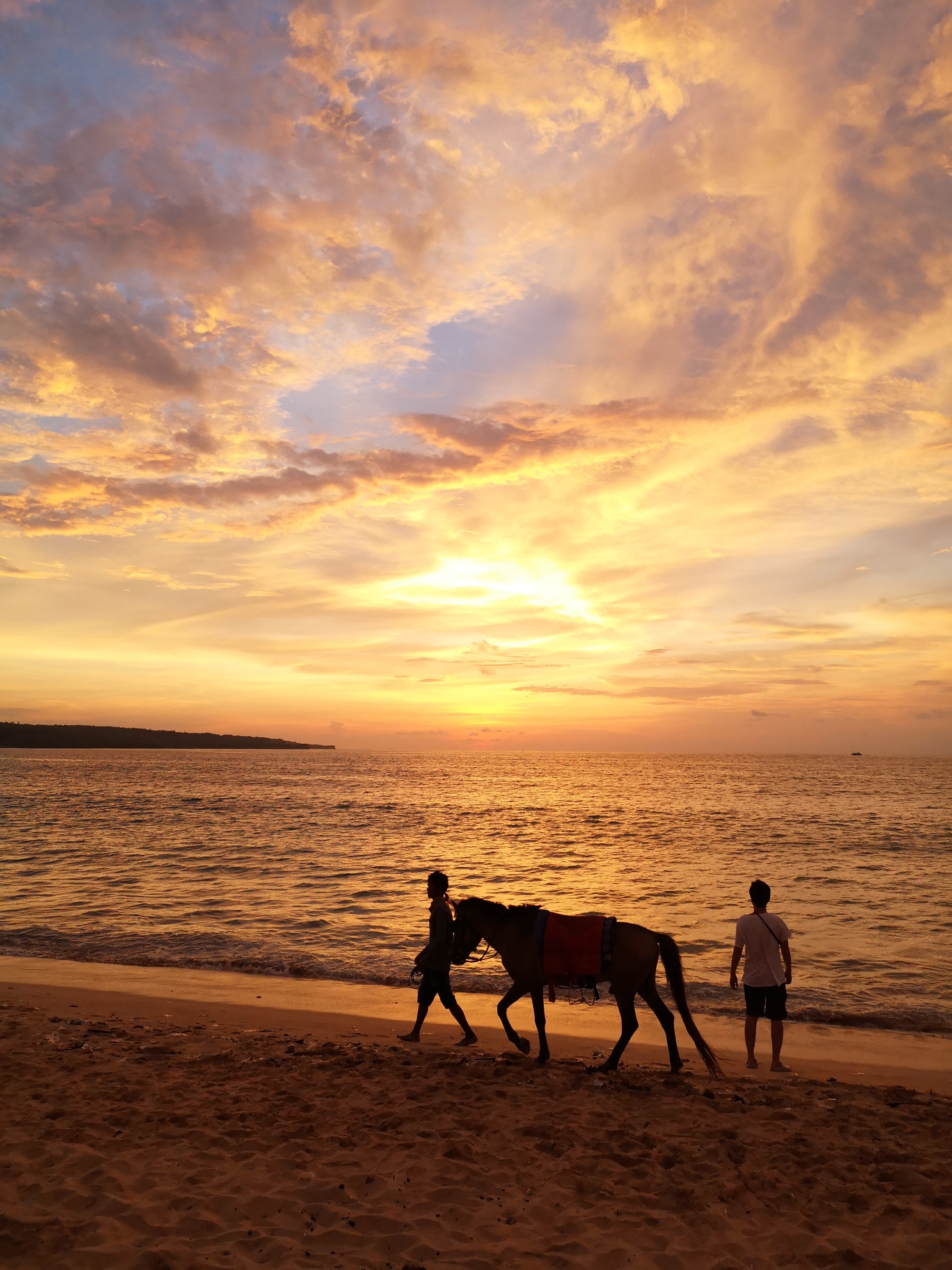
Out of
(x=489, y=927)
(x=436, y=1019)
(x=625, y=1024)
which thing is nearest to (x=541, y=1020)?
(x=625, y=1024)

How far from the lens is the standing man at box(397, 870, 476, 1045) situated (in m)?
8.83

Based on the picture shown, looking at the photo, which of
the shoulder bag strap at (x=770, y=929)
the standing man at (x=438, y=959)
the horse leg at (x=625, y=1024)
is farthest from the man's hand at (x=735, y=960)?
the standing man at (x=438, y=959)

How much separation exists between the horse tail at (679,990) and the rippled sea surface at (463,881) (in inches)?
156

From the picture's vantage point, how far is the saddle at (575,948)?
26.1 feet

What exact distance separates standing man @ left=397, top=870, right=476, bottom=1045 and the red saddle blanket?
1.25 metres

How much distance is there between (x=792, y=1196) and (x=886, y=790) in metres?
87.4

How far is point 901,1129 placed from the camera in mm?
6621

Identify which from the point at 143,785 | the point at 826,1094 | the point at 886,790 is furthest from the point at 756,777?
the point at 826,1094

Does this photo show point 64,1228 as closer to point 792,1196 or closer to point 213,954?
point 792,1196

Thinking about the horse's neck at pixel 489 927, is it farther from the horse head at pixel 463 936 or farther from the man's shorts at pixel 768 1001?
the man's shorts at pixel 768 1001

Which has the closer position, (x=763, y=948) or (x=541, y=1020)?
(x=541, y=1020)

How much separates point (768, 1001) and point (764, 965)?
49 cm

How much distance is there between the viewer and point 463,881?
24.1 m

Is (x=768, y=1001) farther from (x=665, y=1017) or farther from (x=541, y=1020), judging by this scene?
(x=541, y=1020)
